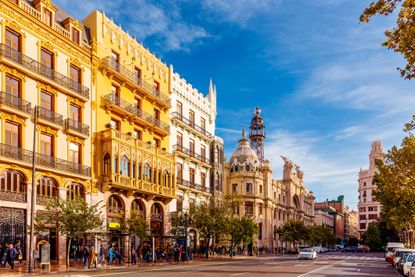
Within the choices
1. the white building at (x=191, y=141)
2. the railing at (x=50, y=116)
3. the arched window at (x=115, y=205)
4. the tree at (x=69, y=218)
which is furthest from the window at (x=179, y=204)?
the tree at (x=69, y=218)

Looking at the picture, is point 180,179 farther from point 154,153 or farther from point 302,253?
point 302,253

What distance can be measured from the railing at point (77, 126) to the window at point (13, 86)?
4.65 metres

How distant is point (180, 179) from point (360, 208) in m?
119

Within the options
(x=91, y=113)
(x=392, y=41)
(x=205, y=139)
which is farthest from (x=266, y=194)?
(x=392, y=41)

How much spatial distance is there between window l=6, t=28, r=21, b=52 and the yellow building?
783cm

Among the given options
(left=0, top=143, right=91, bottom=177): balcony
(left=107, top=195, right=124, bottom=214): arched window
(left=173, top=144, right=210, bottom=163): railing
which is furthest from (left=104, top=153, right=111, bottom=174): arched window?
(left=173, top=144, right=210, bottom=163): railing

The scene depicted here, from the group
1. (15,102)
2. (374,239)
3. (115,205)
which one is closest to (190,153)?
(115,205)

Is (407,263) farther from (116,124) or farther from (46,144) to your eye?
(116,124)

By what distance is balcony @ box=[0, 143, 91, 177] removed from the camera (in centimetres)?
3169

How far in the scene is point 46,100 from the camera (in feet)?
119

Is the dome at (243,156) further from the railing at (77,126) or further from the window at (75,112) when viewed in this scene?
the window at (75,112)

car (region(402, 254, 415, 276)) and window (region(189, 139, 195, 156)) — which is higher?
window (region(189, 139, 195, 156))

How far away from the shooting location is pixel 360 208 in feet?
520

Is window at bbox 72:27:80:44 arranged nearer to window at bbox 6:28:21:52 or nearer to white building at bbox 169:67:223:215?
window at bbox 6:28:21:52
